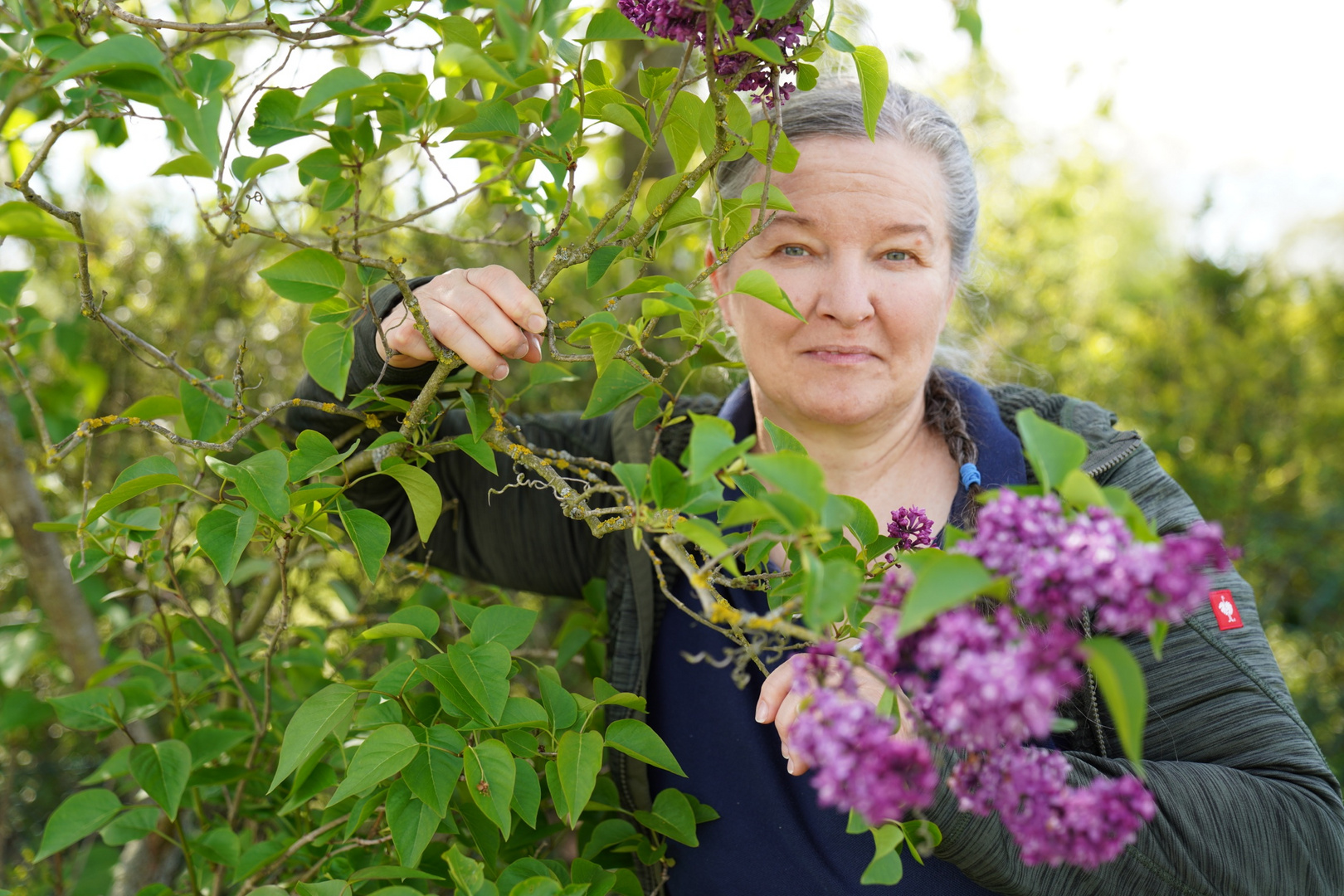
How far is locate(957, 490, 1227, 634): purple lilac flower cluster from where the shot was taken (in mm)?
596

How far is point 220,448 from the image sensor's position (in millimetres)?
1177

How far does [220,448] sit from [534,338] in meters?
0.43

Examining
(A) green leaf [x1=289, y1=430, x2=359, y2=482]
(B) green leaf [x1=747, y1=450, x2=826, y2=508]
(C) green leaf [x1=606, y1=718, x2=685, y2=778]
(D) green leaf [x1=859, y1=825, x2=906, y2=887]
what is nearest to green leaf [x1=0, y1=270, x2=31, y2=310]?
(A) green leaf [x1=289, y1=430, x2=359, y2=482]

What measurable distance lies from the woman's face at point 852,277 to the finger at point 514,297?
0.62 m

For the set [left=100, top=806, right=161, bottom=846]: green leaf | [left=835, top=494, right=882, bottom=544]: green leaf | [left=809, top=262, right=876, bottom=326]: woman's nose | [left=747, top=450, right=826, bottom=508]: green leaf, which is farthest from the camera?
[left=809, top=262, right=876, bottom=326]: woman's nose

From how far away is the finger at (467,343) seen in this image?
4.02 feet

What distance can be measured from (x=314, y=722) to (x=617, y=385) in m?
0.55

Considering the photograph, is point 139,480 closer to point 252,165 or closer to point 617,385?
point 252,165

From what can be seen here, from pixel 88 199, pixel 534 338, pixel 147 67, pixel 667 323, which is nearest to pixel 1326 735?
pixel 667 323

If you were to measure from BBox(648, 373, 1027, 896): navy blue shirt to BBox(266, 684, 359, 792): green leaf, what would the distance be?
2.62 feet

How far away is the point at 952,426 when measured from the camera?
→ 1936 mm

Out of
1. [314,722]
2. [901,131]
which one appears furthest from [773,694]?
[901,131]

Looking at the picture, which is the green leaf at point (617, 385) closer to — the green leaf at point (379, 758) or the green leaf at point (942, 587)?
the green leaf at point (379, 758)

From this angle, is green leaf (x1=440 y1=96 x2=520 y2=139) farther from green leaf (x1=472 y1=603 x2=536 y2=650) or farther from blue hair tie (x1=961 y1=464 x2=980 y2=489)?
blue hair tie (x1=961 y1=464 x2=980 y2=489)
